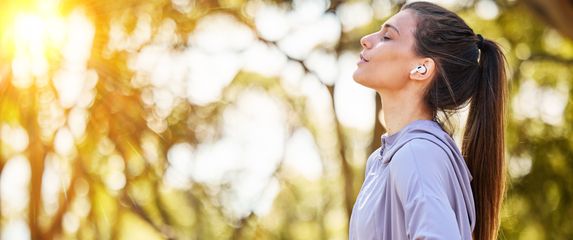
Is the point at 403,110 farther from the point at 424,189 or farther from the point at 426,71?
the point at 424,189

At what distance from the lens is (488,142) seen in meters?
1.81

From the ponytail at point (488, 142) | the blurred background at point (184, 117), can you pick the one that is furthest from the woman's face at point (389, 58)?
the blurred background at point (184, 117)

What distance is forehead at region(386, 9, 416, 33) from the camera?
1816 mm

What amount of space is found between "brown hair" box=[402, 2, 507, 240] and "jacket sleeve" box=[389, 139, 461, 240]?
7.4 inches

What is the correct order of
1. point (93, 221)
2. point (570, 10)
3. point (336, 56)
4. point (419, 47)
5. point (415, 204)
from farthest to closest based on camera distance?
point (93, 221) < point (336, 56) < point (570, 10) < point (419, 47) < point (415, 204)

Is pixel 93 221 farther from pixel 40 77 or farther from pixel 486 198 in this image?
pixel 486 198

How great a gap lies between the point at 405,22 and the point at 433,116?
0.60 ft

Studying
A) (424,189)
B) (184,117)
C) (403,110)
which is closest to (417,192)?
(424,189)

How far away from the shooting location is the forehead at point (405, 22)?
1.82 meters

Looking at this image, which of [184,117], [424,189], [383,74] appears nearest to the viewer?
[424,189]

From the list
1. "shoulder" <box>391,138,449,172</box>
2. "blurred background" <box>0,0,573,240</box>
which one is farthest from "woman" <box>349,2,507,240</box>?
"blurred background" <box>0,0,573,240</box>

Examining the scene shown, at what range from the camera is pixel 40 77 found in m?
5.91

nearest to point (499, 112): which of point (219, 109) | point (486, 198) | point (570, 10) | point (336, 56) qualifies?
point (486, 198)

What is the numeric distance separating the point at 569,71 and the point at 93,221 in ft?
10.0
